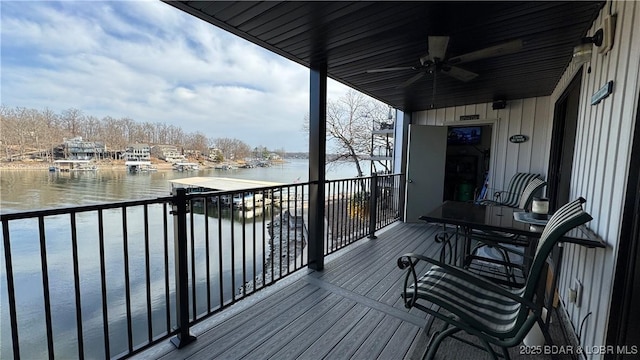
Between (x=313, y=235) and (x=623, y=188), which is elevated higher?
(x=623, y=188)

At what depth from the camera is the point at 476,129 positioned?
237 inches

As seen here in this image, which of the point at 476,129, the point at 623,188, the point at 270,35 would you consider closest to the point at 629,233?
the point at 623,188

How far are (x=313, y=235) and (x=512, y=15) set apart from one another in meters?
2.59

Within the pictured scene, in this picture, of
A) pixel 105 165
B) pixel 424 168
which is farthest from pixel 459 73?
pixel 105 165

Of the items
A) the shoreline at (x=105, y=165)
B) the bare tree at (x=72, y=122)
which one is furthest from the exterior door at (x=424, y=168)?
the bare tree at (x=72, y=122)

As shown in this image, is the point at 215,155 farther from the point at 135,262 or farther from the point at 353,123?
the point at 353,123

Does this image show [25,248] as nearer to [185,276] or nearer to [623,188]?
[185,276]

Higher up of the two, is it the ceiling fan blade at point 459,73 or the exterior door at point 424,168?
the ceiling fan blade at point 459,73

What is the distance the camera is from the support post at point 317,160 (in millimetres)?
2805

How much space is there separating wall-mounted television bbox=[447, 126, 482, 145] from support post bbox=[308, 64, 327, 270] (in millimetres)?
4538

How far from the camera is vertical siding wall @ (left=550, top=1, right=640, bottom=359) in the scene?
1.30 meters

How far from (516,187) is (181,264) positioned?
483 centimetres

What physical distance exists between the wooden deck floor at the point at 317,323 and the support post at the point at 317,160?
266 millimetres

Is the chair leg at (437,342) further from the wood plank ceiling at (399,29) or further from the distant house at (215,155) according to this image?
the distant house at (215,155)
